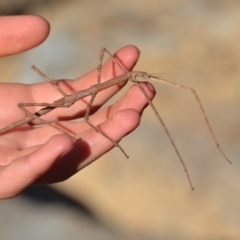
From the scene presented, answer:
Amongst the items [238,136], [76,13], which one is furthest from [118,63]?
[76,13]

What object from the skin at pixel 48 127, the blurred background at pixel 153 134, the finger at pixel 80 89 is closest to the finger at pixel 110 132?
the skin at pixel 48 127

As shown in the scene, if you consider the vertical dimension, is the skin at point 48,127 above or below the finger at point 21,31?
below

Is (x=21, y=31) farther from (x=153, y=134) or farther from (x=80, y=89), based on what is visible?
(x=153, y=134)

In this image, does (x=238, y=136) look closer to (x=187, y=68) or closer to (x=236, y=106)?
(x=236, y=106)

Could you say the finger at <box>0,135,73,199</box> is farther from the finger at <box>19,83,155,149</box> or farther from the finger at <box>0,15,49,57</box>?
the finger at <box>0,15,49,57</box>

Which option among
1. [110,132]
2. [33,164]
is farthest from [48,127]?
[33,164]

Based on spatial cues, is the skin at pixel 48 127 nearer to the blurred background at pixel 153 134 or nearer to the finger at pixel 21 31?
the finger at pixel 21 31
